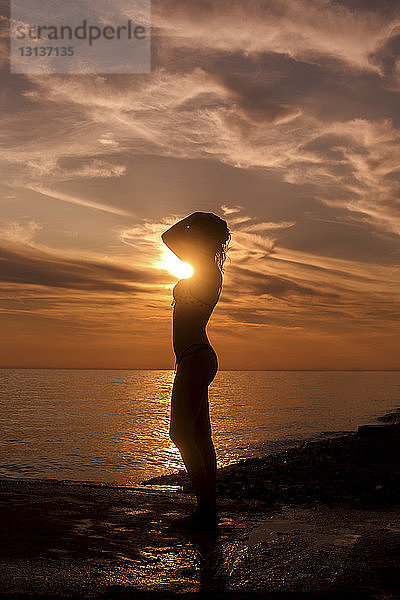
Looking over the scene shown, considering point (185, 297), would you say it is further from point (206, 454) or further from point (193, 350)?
point (206, 454)

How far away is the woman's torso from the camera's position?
19.1 feet

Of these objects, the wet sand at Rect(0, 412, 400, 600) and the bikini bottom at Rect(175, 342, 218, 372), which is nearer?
the wet sand at Rect(0, 412, 400, 600)

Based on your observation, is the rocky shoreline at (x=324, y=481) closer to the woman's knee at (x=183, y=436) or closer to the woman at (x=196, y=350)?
the woman at (x=196, y=350)

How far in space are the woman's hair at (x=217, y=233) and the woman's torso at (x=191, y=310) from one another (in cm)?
28

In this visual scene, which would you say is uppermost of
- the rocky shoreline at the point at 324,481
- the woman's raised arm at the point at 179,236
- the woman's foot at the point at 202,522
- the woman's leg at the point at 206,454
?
the woman's raised arm at the point at 179,236

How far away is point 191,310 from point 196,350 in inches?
17.2

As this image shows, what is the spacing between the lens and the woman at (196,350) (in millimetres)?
5719

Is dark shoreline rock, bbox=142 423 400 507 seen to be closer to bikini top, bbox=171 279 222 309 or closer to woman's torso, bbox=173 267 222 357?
woman's torso, bbox=173 267 222 357

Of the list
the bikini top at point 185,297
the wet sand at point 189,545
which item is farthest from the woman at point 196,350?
the wet sand at point 189,545

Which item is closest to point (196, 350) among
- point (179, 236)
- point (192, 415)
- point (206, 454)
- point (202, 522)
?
point (192, 415)

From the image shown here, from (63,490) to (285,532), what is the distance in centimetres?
336

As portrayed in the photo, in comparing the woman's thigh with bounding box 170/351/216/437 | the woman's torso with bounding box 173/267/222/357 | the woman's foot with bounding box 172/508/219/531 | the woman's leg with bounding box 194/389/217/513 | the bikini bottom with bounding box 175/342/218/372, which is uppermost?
the woman's torso with bounding box 173/267/222/357

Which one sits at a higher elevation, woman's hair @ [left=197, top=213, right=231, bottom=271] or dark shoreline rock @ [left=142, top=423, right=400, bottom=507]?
woman's hair @ [left=197, top=213, right=231, bottom=271]

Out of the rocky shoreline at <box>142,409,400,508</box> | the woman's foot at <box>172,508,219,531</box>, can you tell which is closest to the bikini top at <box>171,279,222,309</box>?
the woman's foot at <box>172,508,219,531</box>
